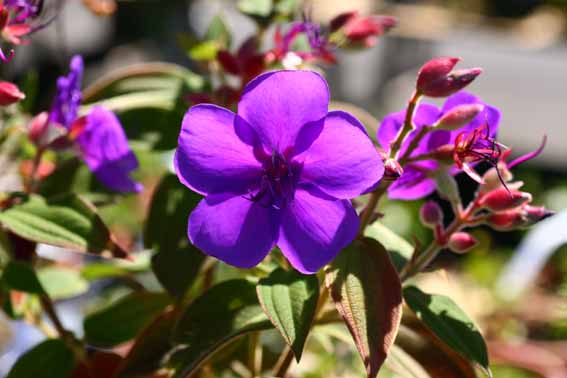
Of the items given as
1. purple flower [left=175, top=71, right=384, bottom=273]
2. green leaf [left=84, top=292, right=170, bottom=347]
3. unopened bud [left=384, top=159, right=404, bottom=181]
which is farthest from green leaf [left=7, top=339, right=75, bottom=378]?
unopened bud [left=384, top=159, right=404, bottom=181]

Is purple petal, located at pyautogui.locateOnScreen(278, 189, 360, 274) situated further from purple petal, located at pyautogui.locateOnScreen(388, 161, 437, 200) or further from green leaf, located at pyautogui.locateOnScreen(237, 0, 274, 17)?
green leaf, located at pyautogui.locateOnScreen(237, 0, 274, 17)

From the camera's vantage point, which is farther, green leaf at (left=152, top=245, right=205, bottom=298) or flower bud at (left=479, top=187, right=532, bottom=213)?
green leaf at (left=152, top=245, right=205, bottom=298)

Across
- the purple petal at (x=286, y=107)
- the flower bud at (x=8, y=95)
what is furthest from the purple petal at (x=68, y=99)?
the purple petal at (x=286, y=107)

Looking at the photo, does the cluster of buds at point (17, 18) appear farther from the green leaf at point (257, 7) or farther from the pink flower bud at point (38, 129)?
the green leaf at point (257, 7)

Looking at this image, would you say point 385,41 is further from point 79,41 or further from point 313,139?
point 313,139

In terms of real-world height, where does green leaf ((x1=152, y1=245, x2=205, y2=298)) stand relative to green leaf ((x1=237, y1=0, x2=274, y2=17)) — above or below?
below

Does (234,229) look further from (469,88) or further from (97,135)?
(469,88)

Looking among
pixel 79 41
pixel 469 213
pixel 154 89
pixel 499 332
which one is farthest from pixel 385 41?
pixel 469 213
